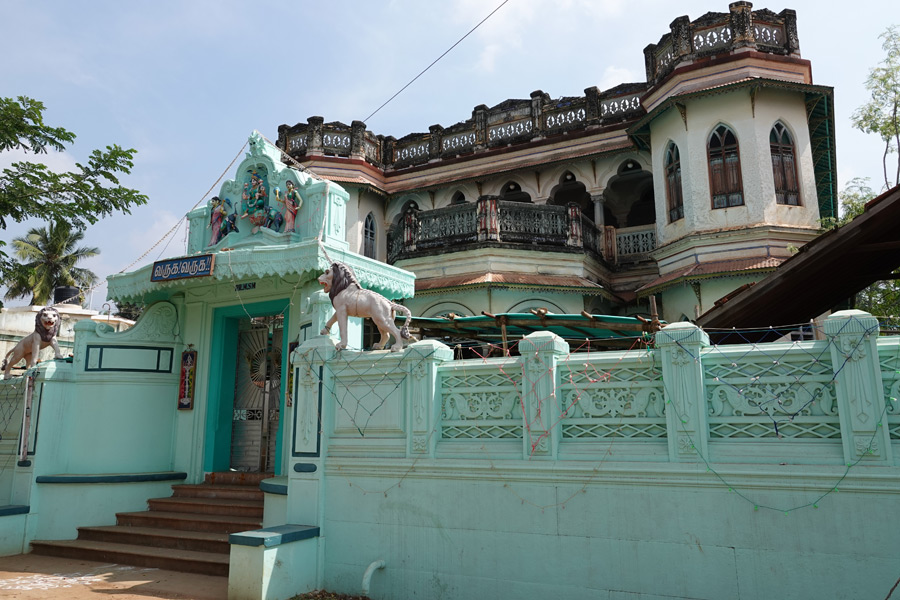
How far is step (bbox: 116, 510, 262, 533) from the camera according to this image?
8344 millimetres

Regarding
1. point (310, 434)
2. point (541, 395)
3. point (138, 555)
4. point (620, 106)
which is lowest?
point (138, 555)

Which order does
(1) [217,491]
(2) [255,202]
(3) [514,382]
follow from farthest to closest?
(2) [255,202] → (1) [217,491] → (3) [514,382]

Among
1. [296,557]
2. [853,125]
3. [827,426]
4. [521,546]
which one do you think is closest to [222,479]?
[296,557]

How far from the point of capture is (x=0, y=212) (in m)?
7.93

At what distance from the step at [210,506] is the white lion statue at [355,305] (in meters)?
3.09

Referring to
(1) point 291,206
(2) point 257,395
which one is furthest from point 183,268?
(2) point 257,395

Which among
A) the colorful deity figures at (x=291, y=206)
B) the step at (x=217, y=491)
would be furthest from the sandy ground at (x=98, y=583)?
the colorful deity figures at (x=291, y=206)

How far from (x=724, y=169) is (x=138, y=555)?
13021 mm

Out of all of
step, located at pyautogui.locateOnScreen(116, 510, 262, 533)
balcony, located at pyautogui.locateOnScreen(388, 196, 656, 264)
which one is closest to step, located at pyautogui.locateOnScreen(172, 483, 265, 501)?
step, located at pyautogui.locateOnScreen(116, 510, 262, 533)

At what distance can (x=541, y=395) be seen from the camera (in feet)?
20.0

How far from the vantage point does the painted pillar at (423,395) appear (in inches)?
258

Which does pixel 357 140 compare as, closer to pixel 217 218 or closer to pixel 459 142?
pixel 459 142

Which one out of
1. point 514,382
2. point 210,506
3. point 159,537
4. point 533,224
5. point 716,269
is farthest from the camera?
point 533,224

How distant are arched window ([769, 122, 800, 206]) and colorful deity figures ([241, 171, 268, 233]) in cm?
1053
